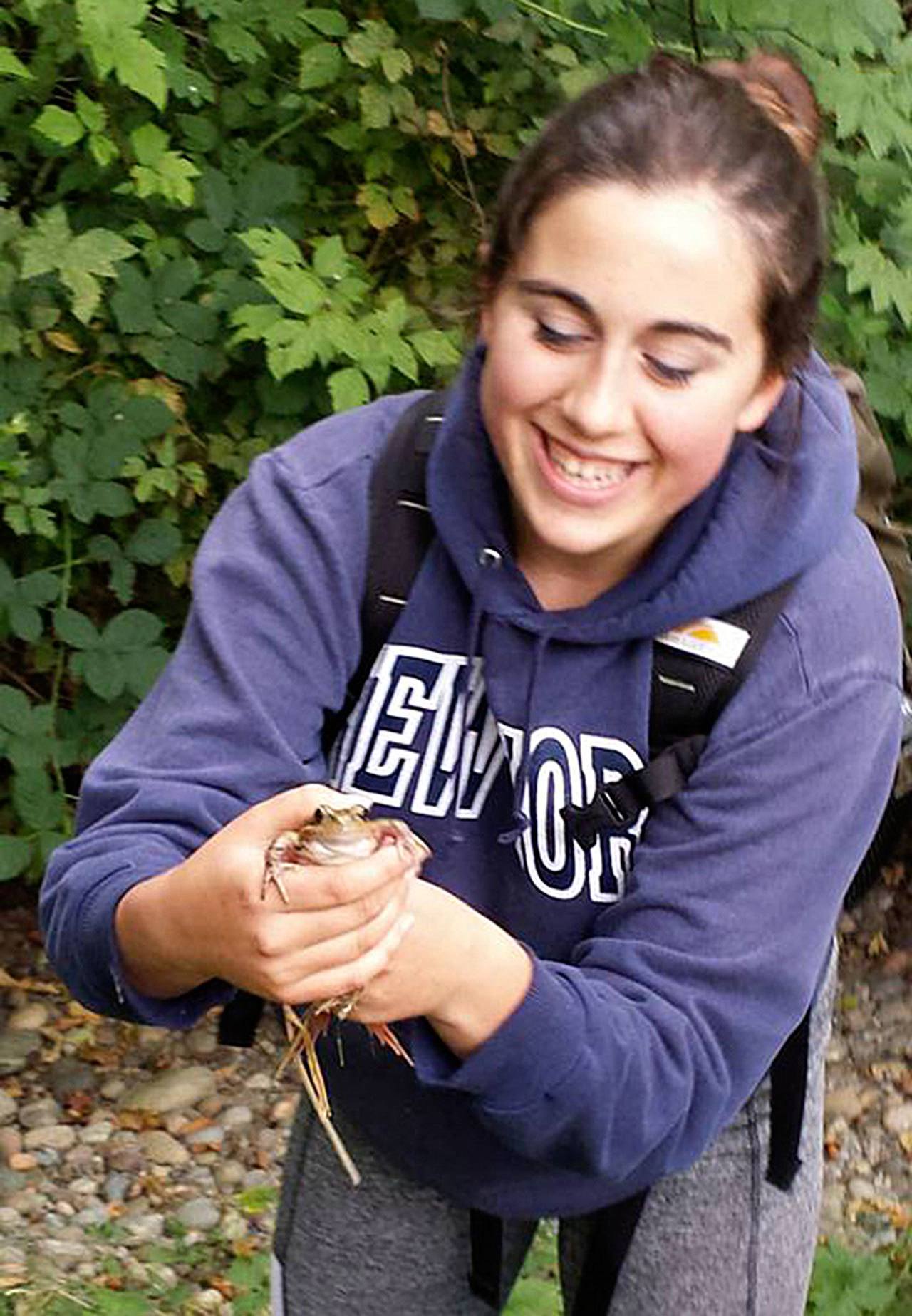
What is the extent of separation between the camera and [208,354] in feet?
12.2

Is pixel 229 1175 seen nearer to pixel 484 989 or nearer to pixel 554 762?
pixel 554 762

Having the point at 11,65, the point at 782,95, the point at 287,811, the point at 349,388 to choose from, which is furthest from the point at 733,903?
the point at 11,65

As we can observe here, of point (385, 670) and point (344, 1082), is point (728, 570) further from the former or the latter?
point (344, 1082)

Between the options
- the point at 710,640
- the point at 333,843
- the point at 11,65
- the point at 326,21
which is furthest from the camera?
the point at 326,21

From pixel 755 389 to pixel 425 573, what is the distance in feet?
1.13

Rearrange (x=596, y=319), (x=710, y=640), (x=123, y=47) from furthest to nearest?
(x=123, y=47), (x=710, y=640), (x=596, y=319)

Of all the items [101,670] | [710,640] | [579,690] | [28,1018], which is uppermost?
[710,640]

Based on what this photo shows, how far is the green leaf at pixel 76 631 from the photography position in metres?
3.63

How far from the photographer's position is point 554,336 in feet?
5.28

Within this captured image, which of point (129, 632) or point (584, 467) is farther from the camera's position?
point (129, 632)

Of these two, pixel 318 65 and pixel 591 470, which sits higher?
pixel 591 470

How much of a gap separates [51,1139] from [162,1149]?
22cm

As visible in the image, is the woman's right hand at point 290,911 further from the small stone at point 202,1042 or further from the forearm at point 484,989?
the small stone at point 202,1042

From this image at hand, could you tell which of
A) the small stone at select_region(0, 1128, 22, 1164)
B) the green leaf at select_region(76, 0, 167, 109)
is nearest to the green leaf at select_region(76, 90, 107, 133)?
the green leaf at select_region(76, 0, 167, 109)
